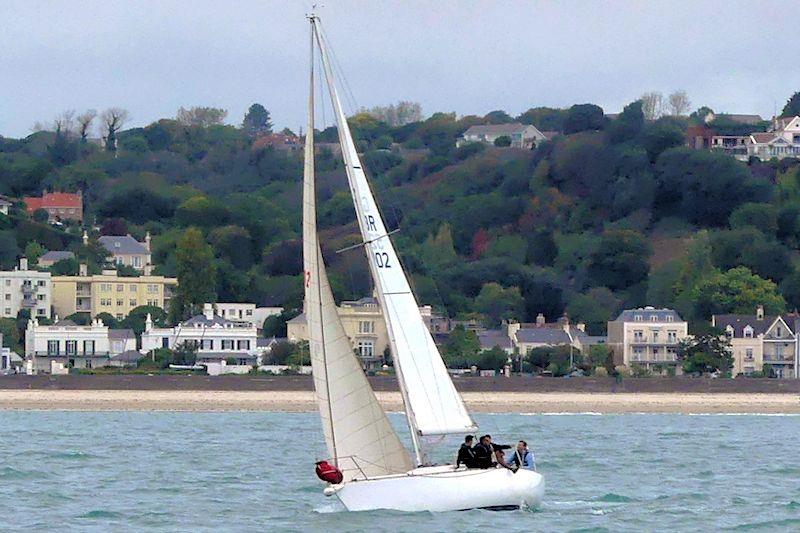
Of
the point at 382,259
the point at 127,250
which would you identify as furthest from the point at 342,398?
the point at 127,250

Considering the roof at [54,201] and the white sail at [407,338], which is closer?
the white sail at [407,338]

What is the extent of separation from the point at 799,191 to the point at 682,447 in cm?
7854

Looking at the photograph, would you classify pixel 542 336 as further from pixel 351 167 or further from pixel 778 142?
pixel 778 142

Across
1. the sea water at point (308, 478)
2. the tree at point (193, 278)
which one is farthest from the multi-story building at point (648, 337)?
the sea water at point (308, 478)

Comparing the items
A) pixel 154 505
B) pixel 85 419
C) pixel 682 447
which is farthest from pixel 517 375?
pixel 154 505

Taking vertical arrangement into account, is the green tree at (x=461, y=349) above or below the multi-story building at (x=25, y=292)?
below

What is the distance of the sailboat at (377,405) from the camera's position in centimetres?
2752

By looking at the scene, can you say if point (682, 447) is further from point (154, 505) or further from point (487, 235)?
point (487, 235)

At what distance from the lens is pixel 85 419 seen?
59062 mm

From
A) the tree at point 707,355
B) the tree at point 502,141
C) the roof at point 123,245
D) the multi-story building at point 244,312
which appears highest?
the tree at point 502,141

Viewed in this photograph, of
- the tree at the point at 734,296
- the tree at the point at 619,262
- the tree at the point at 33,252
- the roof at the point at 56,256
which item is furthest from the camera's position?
the tree at the point at 33,252

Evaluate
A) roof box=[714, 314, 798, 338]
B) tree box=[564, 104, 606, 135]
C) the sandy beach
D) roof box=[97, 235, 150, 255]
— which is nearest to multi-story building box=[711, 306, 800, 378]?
roof box=[714, 314, 798, 338]

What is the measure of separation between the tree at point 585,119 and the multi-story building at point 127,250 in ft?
124

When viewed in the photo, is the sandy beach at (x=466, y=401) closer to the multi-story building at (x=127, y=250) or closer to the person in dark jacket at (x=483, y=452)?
the person in dark jacket at (x=483, y=452)
